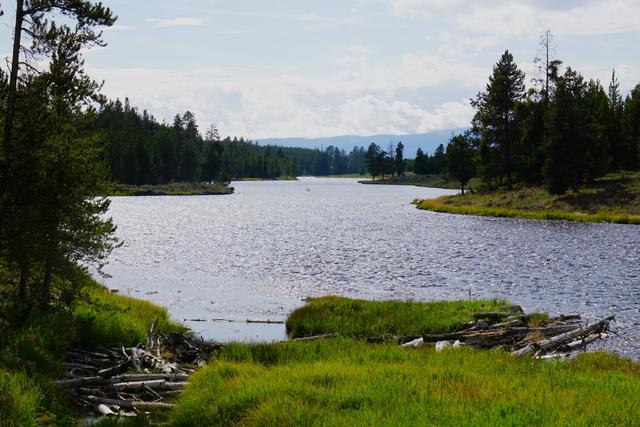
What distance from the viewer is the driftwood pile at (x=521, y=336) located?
67.5 ft

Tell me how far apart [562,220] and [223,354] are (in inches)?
2715

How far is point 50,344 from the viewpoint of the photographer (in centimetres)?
1786

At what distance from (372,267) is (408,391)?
33098 millimetres

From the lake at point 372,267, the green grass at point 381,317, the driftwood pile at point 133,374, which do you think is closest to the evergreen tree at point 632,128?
the lake at point 372,267

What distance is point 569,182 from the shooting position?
8325 cm

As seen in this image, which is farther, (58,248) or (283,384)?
(58,248)

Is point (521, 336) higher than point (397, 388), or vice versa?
point (397, 388)

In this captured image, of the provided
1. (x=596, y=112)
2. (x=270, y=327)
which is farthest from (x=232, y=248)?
(x=596, y=112)

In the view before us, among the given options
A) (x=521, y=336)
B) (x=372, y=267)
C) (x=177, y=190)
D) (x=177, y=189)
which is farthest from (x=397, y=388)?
(x=177, y=189)

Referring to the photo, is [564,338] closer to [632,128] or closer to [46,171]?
[46,171]

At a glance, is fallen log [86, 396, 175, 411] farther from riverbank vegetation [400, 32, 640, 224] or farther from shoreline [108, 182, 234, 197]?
shoreline [108, 182, 234, 197]

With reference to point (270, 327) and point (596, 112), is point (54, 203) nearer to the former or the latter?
point (270, 327)

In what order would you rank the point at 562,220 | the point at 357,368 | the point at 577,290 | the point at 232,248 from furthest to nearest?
the point at 562,220 < the point at 232,248 < the point at 577,290 < the point at 357,368

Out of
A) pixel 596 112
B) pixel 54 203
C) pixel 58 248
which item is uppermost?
pixel 596 112
